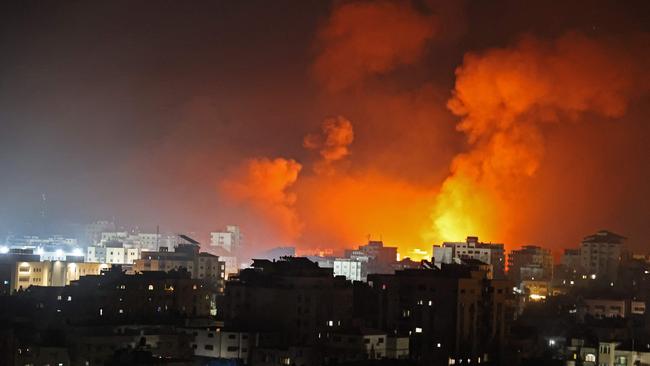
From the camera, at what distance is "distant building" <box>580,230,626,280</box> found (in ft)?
140

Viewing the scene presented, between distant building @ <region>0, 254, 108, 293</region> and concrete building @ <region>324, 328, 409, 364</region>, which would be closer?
concrete building @ <region>324, 328, 409, 364</region>

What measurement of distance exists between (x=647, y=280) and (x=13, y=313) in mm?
23402

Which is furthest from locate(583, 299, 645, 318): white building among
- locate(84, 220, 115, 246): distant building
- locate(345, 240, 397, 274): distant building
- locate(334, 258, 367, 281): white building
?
locate(84, 220, 115, 246): distant building

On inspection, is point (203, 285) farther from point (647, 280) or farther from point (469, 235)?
point (647, 280)

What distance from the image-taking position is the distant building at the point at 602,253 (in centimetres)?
4256

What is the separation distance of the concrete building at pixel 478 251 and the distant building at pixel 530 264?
1440 mm

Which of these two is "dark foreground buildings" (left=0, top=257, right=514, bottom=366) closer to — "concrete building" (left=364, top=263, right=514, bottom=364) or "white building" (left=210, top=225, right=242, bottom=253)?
"concrete building" (left=364, top=263, right=514, bottom=364)

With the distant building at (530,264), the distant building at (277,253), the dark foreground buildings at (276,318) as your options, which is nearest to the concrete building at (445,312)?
the dark foreground buildings at (276,318)

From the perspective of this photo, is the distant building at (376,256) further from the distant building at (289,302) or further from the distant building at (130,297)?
the distant building at (289,302)

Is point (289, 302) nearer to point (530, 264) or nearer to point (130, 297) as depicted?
point (130, 297)

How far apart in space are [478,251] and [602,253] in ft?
20.8

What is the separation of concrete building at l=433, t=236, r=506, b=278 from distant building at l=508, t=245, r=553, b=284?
144cm

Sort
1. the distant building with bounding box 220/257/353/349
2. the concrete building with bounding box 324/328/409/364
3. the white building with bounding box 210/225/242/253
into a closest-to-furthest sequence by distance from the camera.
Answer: the concrete building with bounding box 324/328/409/364 < the distant building with bounding box 220/257/353/349 < the white building with bounding box 210/225/242/253

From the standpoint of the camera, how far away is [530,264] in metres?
42.7
